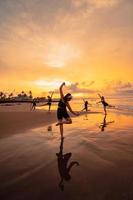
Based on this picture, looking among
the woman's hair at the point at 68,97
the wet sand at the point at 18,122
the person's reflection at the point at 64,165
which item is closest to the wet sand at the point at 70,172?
the person's reflection at the point at 64,165

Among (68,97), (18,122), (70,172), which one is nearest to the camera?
(70,172)

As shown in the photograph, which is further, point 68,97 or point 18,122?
point 18,122

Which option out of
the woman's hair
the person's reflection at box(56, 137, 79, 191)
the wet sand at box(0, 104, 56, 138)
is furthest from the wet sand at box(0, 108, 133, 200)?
the wet sand at box(0, 104, 56, 138)

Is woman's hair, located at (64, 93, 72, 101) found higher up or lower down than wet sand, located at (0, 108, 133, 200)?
higher up

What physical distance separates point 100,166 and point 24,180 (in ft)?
7.86

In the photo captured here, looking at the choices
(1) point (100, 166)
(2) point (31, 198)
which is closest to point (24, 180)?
(2) point (31, 198)

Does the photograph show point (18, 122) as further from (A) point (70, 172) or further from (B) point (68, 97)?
(A) point (70, 172)

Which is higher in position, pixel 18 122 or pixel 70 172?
pixel 18 122

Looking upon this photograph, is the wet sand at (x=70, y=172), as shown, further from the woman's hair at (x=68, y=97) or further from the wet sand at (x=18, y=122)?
the wet sand at (x=18, y=122)

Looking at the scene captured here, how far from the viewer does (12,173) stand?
19.6 ft

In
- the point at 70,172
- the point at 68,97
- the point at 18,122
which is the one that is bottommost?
the point at 70,172

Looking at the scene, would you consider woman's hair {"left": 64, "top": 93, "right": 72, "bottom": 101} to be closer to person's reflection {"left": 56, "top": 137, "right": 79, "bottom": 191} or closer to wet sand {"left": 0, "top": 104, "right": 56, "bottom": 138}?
person's reflection {"left": 56, "top": 137, "right": 79, "bottom": 191}

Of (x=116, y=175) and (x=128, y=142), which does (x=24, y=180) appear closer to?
(x=116, y=175)

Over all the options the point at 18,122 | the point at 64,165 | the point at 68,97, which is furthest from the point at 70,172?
the point at 18,122
